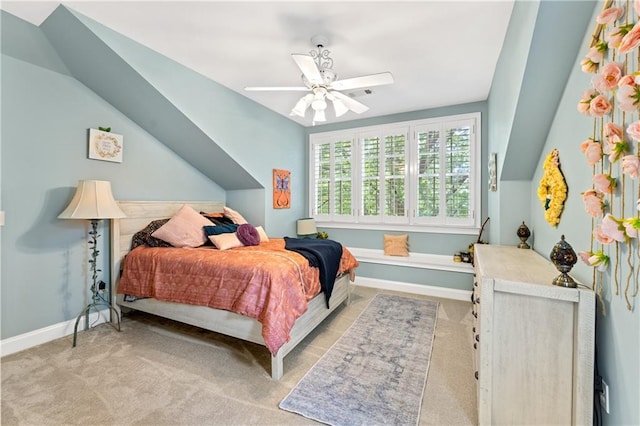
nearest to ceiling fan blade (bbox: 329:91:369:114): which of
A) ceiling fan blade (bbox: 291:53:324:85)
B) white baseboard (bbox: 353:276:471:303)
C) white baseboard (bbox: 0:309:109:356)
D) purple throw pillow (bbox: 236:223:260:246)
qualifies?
ceiling fan blade (bbox: 291:53:324:85)

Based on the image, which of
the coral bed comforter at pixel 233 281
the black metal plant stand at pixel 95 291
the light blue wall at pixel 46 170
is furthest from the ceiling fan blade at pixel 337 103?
the black metal plant stand at pixel 95 291

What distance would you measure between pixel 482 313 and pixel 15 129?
146 inches

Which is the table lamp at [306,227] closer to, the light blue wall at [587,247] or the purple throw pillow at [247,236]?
the purple throw pillow at [247,236]

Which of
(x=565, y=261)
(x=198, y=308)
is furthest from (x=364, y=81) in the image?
(x=198, y=308)

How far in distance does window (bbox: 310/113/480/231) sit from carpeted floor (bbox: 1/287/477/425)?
5.82 ft

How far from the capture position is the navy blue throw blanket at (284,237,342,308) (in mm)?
2582

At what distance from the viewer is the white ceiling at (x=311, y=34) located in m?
1.95

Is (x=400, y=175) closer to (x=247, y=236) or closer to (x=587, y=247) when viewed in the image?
(x=247, y=236)

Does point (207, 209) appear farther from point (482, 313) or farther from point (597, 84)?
point (597, 84)

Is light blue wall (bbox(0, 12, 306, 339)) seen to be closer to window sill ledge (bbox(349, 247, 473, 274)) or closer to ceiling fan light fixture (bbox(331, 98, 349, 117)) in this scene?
ceiling fan light fixture (bbox(331, 98, 349, 117))

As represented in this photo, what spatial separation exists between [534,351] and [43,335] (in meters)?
3.69

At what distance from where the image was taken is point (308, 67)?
2010 millimetres

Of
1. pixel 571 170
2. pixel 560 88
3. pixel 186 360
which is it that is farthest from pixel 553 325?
pixel 186 360

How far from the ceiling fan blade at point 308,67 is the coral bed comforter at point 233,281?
4.92 ft
